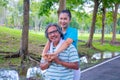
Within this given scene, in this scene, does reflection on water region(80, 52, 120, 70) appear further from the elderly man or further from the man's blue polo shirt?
the elderly man

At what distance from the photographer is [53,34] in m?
3.96

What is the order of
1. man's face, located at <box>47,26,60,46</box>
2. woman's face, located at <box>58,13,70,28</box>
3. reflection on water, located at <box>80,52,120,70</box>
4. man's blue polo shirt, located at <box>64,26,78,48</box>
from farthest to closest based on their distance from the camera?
reflection on water, located at <box>80,52,120,70</box> → man's blue polo shirt, located at <box>64,26,78,48</box> → woman's face, located at <box>58,13,70,28</box> → man's face, located at <box>47,26,60,46</box>

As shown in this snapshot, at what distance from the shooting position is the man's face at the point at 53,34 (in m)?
3.96

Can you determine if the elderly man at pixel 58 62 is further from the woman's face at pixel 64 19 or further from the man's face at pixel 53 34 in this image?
the woman's face at pixel 64 19

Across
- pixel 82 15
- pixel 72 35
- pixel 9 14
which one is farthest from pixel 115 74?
pixel 9 14

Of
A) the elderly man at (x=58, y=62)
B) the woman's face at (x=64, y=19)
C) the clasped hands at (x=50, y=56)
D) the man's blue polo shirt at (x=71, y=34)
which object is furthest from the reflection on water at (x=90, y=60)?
the clasped hands at (x=50, y=56)

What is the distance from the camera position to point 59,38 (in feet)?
13.2

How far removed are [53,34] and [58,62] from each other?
37 cm

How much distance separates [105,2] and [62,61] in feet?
75.4

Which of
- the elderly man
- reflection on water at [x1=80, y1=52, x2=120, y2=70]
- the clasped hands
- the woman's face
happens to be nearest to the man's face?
the elderly man

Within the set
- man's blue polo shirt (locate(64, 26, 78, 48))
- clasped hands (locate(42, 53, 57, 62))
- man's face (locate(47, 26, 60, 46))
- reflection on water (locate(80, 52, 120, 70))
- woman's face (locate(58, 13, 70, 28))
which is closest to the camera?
clasped hands (locate(42, 53, 57, 62))

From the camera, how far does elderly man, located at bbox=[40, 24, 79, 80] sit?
12.7 feet

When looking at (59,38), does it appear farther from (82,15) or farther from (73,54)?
(82,15)

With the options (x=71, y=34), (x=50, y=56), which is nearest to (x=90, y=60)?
(x=71, y=34)
